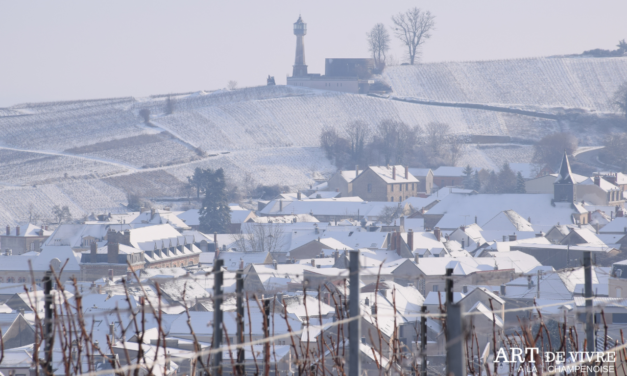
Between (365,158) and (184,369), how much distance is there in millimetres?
58013

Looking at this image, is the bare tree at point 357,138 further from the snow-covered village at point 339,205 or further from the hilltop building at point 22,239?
the hilltop building at point 22,239

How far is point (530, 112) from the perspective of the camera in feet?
287

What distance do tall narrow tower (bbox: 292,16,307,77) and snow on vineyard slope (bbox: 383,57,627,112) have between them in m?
10.9

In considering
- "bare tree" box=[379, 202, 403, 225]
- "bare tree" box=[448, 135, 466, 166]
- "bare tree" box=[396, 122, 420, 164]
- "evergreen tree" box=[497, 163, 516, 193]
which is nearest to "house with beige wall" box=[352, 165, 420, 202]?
"evergreen tree" box=[497, 163, 516, 193]

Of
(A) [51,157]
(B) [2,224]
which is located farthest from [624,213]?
(A) [51,157]

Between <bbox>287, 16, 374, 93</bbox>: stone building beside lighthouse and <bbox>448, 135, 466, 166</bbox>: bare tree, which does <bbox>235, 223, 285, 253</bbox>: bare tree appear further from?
<bbox>287, 16, 374, 93</bbox>: stone building beside lighthouse

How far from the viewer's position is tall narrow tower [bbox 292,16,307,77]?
9944 cm

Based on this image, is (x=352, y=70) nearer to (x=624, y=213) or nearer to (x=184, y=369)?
(x=624, y=213)

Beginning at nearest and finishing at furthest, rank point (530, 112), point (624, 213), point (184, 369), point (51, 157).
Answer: point (184, 369) → point (624, 213) → point (51, 157) → point (530, 112)

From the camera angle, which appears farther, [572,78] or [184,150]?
[572,78]

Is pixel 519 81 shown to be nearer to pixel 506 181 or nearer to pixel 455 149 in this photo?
pixel 455 149

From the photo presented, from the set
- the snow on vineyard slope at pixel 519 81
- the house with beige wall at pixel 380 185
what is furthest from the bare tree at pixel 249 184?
the snow on vineyard slope at pixel 519 81

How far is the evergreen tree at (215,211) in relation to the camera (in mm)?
48500

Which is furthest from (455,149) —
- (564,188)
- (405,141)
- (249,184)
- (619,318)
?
(619,318)
